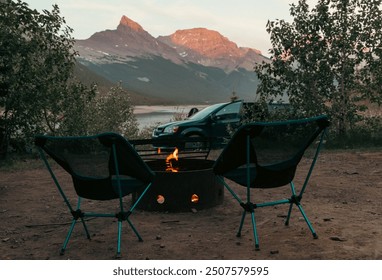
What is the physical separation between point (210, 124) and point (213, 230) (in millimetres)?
9037

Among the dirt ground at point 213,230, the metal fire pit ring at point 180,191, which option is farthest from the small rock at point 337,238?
the metal fire pit ring at point 180,191

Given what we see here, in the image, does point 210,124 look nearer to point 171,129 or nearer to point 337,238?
point 171,129

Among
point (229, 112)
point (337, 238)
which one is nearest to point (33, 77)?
point (229, 112)

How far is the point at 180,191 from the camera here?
584 centimetres

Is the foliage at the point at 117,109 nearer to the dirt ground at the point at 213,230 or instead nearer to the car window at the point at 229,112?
the car window at the point at 229,112

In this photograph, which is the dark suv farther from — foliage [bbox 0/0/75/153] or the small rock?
the small rock

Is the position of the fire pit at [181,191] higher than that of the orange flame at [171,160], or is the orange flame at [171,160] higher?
the orange flame at [171,160]

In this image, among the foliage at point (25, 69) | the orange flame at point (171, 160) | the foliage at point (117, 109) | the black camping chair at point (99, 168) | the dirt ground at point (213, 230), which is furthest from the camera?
the foliage at point (117, 109)

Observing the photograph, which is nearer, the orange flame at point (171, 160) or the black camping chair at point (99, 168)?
the black camping chair at point (99, 168)

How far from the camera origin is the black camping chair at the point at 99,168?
4.43 meters

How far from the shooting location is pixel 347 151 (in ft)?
38.6

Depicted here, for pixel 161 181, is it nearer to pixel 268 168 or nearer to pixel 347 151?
pixel 268 168

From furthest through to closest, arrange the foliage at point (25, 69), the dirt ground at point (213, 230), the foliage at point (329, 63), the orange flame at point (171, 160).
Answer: the foliage at point (329, 63)
the foliage at point (25, 69)
the orange flame at point (171, 160)
the dirt ground at point (213, 230)

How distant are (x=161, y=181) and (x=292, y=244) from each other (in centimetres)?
203
